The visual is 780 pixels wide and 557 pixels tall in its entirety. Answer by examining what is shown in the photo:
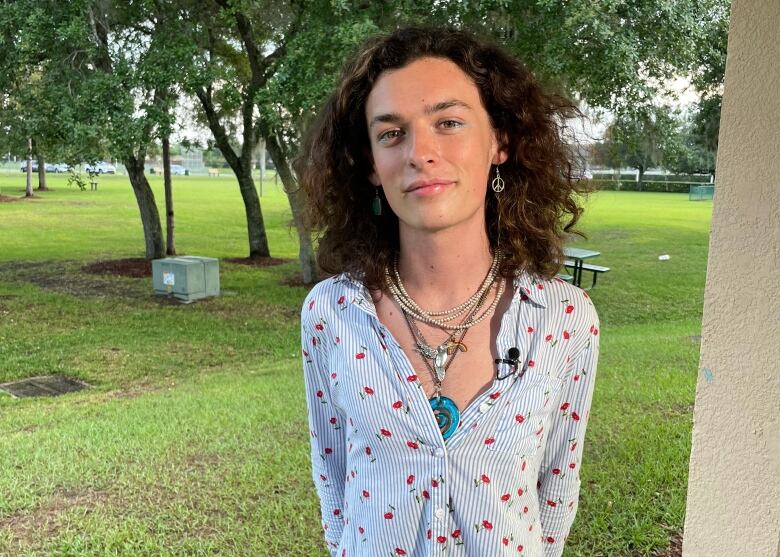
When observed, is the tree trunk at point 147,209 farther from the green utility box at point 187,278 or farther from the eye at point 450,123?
Result: the eye at point 450,123

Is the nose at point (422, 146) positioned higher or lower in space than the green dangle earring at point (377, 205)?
higher

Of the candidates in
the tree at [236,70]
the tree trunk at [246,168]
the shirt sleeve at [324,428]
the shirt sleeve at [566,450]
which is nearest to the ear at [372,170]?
the shirt sleeve at [324,428]

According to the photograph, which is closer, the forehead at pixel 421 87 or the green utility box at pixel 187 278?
the forehead at pixel 421 87

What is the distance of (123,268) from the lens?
1465 cm

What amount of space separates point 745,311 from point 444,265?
801mm

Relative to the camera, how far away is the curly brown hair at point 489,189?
1.48 meters

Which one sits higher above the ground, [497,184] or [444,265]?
[497,184]

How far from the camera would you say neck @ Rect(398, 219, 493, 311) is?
144cm

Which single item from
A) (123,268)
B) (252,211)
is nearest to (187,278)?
(123,268)

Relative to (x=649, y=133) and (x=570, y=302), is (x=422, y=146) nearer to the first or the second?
(x=570, y=302)

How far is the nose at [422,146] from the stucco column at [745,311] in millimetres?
839

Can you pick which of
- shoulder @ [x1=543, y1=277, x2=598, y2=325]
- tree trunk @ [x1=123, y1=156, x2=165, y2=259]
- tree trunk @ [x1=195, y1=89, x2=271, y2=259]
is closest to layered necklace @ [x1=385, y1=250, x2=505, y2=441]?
shoulder @ [x1=543, y1=277, x2=598, y2=325]

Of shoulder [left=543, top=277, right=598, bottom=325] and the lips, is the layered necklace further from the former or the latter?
the lips

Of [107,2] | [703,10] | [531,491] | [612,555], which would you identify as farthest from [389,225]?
[107,2]
